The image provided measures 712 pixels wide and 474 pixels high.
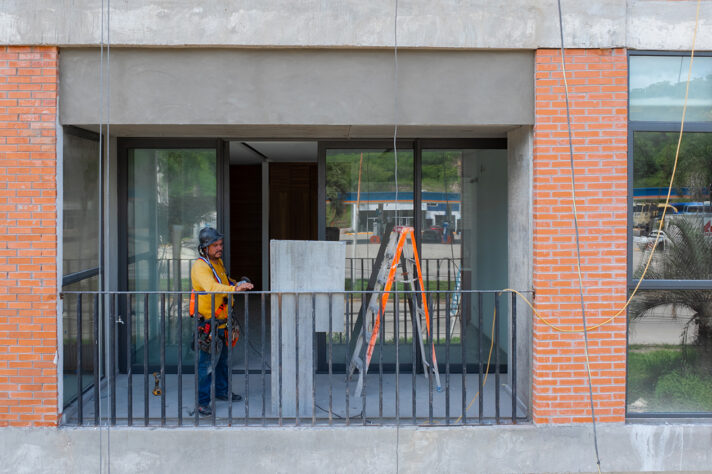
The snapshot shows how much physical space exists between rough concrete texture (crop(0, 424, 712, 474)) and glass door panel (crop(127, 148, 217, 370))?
1.78 metres

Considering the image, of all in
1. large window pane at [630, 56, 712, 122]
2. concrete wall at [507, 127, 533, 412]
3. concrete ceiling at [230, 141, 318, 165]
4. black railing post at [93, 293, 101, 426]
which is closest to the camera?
black railing post at [93, 293, 101, 426]

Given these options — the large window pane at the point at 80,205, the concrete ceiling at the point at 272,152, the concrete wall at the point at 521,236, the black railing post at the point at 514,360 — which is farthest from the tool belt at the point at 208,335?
the concrete ceiling at the point at 272,152

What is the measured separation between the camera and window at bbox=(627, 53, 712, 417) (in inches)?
215

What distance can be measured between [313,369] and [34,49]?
344 centimetres

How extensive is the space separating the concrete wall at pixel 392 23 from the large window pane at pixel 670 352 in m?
2.16

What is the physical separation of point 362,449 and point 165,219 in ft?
11.0

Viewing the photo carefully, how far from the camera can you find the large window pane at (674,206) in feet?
18.0

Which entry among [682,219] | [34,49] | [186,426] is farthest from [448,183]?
[34,49]

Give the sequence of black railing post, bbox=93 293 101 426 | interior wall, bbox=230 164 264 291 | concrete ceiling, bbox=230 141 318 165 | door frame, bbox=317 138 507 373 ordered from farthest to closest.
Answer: interior wall, bbox=230 164 264 291 → concrete ceiling, bbox=230 141 318 165 → door frame, bbox=317 138 507 373 → black railing post, bbox=93 293 101 426

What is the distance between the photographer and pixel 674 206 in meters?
5.57

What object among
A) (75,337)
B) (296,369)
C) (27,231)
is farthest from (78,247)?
(296,369)

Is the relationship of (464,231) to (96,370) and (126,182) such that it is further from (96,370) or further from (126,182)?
(96,370)

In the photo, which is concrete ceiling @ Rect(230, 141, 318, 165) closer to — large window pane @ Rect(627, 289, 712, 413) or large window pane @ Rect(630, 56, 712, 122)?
large window pane @ Rect(630, 56, 712, 122)

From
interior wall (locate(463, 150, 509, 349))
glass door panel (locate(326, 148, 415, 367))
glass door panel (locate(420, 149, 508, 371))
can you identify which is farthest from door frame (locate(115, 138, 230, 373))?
interior wall (locate(463, 150, 509, 349))
